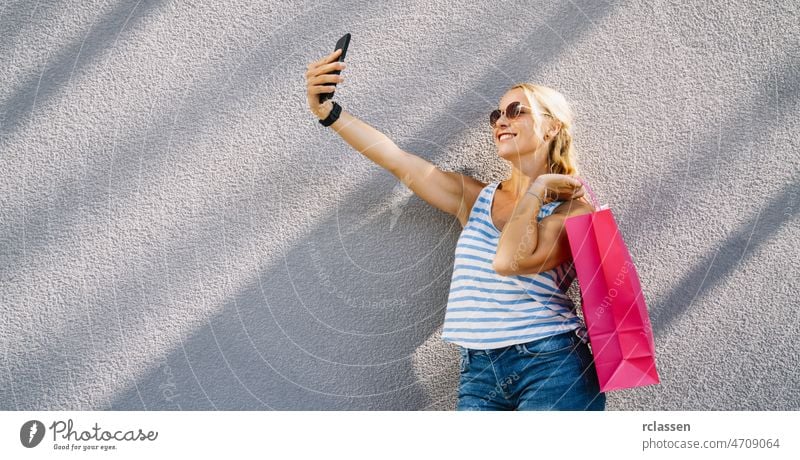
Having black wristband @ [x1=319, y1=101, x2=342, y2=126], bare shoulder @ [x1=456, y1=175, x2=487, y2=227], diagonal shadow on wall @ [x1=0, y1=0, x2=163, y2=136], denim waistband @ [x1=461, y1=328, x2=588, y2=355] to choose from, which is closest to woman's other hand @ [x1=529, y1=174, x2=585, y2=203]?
bare shoulder @ [x1=456, y1=175, x2=487, y2=227]

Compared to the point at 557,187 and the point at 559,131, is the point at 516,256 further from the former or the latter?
the point at 559,131

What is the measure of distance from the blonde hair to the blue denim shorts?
1.28 feet

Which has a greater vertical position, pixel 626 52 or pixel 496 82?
pixel 496 82

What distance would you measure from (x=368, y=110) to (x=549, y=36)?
0.54 metres

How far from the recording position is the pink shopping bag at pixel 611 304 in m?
1.40

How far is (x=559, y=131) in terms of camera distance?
61.6 inches

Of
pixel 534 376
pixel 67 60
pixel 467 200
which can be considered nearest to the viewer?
pixel 534 376

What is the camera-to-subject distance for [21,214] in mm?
1737

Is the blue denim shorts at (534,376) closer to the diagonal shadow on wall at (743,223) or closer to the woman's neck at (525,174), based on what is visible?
the woman's neck at (525,174)

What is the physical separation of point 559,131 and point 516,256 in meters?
0.36

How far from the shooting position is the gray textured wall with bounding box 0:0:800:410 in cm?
175

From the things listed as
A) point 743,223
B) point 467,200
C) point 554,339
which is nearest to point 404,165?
point 467,200
